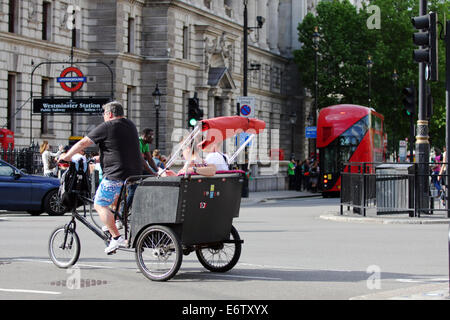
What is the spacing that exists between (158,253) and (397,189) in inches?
500

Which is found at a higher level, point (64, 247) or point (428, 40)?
point (428, 40)

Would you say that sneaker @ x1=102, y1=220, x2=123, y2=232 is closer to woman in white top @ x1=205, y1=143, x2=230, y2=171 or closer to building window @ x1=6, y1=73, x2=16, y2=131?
woman in white top @ x1=205, y1=143, x2=230, y2=171

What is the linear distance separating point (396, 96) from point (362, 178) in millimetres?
46015

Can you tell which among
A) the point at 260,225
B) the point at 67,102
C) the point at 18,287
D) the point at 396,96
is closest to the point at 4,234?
the point at 260,225

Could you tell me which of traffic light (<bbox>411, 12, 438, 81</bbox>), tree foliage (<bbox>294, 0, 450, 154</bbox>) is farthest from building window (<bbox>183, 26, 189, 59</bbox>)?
traffic light (<bbox>411, 12, 438, 81</bbox>)

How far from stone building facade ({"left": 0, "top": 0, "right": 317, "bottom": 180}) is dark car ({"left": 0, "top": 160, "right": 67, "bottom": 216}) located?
16879 mm

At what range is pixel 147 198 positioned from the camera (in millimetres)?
10367

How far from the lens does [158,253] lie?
10203 millimetres

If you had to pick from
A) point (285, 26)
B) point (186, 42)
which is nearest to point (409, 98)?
point (186, 42)

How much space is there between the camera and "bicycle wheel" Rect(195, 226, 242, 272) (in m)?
11.1

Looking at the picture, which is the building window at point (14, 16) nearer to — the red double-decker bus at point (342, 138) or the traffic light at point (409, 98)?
the red double-decker bus at point (342, 138)

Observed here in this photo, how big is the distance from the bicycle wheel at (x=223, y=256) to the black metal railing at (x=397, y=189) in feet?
37.1

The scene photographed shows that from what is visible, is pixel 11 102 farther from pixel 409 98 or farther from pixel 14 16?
pixel 409 98
